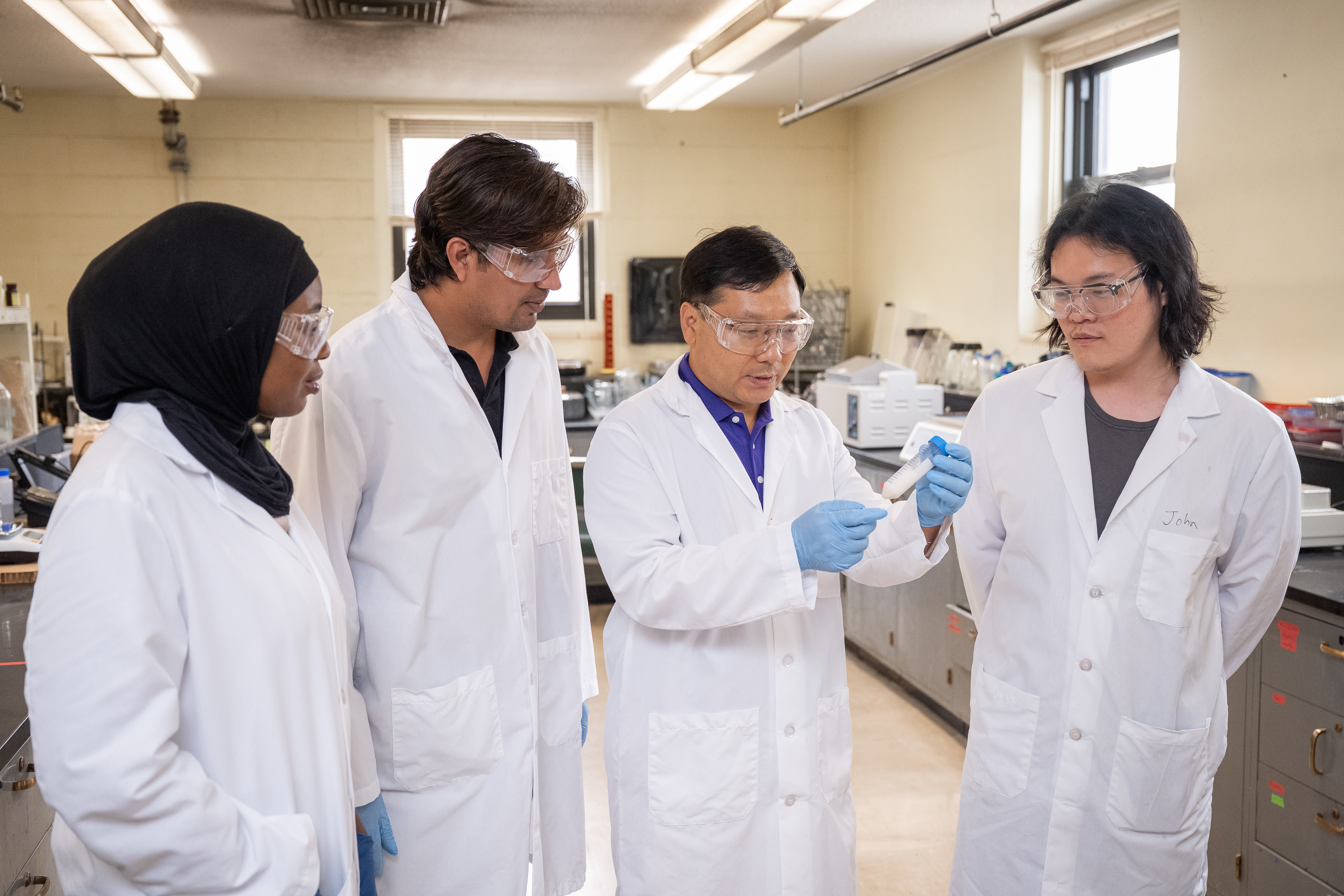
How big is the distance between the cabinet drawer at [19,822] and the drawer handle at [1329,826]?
96.5 inches

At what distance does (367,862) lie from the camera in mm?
1565

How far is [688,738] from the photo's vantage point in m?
1.60

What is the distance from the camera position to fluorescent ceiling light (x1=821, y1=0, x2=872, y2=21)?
3.45 m

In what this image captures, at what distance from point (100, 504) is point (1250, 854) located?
250cm

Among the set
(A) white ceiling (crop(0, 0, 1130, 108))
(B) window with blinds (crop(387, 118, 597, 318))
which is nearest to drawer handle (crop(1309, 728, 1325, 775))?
(A) white ceiling (crop(0, 0, 1130, 108))

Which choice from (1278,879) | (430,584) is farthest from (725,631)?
(1278,879)

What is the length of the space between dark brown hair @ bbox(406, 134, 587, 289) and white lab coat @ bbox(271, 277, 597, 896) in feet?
0.31

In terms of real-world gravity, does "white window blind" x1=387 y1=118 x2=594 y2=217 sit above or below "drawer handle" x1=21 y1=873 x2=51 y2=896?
above

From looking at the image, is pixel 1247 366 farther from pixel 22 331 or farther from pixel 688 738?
pixel 22 331

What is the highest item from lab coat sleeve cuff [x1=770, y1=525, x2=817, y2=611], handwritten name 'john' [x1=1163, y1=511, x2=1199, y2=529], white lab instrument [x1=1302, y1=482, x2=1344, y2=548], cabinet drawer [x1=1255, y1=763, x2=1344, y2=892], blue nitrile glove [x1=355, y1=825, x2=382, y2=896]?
handwritten name 'john' [x1=1163, y1=511, x2=1199, y2=529]

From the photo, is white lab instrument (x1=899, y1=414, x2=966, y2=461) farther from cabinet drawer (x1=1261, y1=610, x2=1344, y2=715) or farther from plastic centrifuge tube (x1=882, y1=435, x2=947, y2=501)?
plastic centrifuge tube (x1=882, y1=435, x2=947, y2=501)

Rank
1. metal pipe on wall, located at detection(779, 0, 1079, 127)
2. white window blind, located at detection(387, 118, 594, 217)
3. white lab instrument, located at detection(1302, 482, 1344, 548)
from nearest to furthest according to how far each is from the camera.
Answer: white lab instrument, located at detection(1302, 482, 1344, 548) < metal pipe on wall, located at detection(779, 0, 1079, 127) < white window blind, located at detection(387, 118, 594, 217)

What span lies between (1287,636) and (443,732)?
186 cm

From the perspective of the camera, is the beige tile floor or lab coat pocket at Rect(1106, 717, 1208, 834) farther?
the beige tile floor
